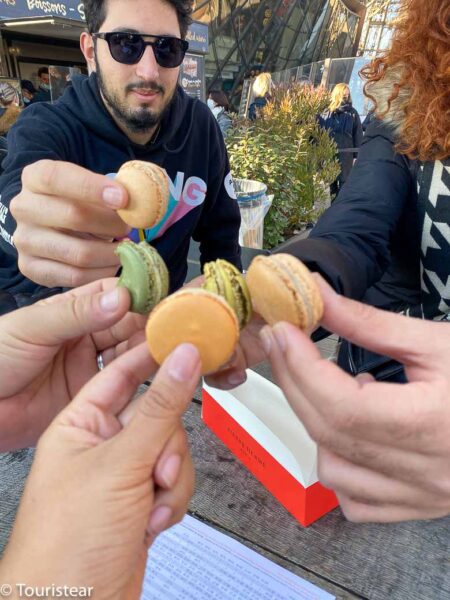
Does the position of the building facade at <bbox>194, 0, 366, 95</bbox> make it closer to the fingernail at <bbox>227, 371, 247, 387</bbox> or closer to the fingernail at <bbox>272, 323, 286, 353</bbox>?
the fingernail at <bbox>227, 371, 247, 387</bbox>

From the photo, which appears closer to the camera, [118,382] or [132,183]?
[118,382]

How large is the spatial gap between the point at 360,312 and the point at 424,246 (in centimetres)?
108

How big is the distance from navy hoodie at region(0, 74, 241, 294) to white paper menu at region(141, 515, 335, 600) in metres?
1.40

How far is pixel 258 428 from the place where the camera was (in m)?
1.42

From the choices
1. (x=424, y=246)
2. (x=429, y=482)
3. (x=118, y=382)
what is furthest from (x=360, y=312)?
(x=424, y=246)

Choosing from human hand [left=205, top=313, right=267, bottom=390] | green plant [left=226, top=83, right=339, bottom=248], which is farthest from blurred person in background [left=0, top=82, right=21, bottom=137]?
human hand [left=205, top=313, right=267, bottom=390]

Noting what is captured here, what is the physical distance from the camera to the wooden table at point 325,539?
1156mm

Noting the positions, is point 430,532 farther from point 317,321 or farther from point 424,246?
point 424,246

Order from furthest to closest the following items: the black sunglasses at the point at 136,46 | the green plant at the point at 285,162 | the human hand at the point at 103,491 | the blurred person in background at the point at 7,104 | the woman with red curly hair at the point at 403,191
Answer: the blurred person in background at the point at 7,104
the green plant at the point at 285,162
the black sunglasses at the point at 136,46
the woman with red curly hair at the point at 403,191
the human hand at the point at 103,491

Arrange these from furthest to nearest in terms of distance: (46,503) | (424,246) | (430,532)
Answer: (424,246) < (430,532) < (46,503)

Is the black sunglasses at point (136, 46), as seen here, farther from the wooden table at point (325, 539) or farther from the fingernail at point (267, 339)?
the wooden table at point (325, 539)

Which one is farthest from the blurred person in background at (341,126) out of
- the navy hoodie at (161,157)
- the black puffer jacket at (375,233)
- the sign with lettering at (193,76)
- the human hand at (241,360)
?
the human hand at (241,360)

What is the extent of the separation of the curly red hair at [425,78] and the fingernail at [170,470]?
158 cm

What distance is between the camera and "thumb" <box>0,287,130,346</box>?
3.52 ft
